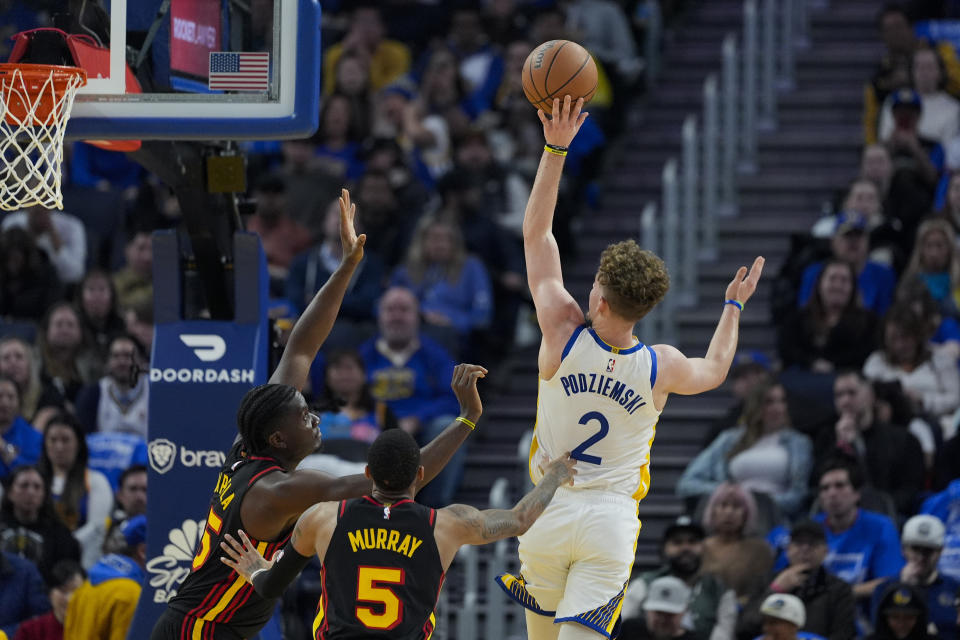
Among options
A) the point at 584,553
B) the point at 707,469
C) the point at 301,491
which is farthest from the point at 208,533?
the point at 707,469

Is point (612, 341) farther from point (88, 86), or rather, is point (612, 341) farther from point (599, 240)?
point (599, 240)

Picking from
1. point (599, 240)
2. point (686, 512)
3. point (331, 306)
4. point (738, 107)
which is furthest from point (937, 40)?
point (331, 306)

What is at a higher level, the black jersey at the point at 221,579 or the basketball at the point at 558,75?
the basketball at the point at 558,75

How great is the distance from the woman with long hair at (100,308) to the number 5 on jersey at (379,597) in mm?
7808

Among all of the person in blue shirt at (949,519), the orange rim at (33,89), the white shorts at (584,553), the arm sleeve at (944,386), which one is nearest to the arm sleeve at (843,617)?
the person in blue shirt at (949,519)

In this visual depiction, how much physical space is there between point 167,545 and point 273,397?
275 cm

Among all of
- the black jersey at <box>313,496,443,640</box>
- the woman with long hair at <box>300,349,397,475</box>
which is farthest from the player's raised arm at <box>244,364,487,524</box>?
the woman with long hair at <box>300,349,397,475</box>

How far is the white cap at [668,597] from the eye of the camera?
10586 mm

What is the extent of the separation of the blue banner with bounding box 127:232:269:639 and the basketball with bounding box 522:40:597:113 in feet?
7.65

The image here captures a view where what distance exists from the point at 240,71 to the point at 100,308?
585cm

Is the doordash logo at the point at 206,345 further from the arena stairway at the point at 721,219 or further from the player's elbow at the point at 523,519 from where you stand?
the arena stairway at the point at 721,219

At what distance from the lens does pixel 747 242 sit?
15.4 metres

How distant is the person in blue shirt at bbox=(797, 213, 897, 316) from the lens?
43.6 feet

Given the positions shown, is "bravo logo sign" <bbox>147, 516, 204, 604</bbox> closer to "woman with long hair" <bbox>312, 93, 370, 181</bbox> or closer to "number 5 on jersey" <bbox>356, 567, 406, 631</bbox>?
"number 5 on jersey" <bbox>356, 567, 406, 631</bbox>
